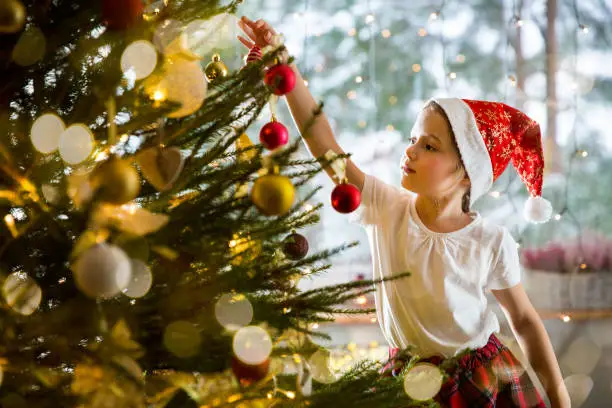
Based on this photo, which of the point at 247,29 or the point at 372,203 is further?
the point at 372,203

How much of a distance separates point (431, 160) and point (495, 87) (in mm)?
1327

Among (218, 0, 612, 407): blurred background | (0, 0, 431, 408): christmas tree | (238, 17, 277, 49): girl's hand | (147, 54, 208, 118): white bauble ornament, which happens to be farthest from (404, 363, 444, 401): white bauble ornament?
(218, 0, 612, 407): blurred background

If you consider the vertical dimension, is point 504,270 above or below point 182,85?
below

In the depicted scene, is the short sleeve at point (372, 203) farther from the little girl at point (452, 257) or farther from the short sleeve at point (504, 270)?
the short sleeve at point (504, 270)

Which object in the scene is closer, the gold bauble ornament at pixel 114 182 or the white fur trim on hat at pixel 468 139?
the gold bauble ornament at pixel 114 182

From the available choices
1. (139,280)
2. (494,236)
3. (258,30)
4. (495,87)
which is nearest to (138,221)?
(139,280)

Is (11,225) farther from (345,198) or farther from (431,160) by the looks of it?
(431,160)

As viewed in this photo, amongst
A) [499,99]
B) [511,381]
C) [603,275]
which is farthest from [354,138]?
[511,381]

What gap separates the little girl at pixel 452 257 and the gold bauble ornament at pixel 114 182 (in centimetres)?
60

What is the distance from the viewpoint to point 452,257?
1121 mm

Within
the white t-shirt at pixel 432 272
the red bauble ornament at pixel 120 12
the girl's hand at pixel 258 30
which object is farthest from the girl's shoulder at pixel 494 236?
the red bauble ornament at pixel 120 12

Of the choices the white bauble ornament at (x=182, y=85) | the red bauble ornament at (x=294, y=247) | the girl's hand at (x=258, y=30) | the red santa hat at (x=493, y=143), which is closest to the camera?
the white bauble ornament at (x=182, y=85)

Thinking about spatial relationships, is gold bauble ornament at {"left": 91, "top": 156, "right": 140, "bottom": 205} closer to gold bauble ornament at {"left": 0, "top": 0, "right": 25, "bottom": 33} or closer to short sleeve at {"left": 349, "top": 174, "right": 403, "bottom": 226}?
gold bauble ornament at {"left": 0, "top": 0, "right": 25, "bottom": 33}

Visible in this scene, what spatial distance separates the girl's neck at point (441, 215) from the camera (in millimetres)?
1169
